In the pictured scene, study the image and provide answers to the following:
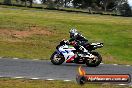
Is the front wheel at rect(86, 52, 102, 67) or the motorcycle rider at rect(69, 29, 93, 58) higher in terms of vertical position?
the motorcycle rider at rect(69, 29, 93, 58)

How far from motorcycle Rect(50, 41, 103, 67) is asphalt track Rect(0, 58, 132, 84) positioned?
28 centimetres

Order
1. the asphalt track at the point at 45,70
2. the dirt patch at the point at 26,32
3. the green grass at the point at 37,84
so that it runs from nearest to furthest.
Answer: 1. the green grass at the point at 37,84
2. the asphalt track at the point at 45,70
3. the dirt patch at the point at 26,32

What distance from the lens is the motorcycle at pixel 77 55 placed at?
63.6ft

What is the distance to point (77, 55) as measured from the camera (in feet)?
64.1

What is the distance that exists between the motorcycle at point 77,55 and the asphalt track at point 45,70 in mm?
283

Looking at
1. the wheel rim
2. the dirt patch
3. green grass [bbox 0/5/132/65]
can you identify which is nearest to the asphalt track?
the wheel rim

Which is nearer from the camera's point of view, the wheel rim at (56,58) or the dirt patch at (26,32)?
the wheel rim at (56,58)

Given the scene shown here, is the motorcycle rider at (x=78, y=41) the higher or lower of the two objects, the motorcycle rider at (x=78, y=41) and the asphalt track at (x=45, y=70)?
the higher

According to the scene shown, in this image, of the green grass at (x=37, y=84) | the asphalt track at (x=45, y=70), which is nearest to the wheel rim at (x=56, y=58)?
the asphalt track at (x=45, y=70)

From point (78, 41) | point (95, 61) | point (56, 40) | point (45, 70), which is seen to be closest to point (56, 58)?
point (78, 41)

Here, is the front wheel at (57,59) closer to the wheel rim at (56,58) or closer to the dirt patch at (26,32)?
the wheel rim at (56,58)

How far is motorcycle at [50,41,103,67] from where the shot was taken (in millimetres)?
19375

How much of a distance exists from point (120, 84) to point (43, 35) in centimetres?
1909

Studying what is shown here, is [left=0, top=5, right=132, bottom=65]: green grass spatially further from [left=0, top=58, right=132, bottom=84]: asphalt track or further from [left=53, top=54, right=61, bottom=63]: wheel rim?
[left=53, top=54, right=61, bottom=63]: wheel rim
